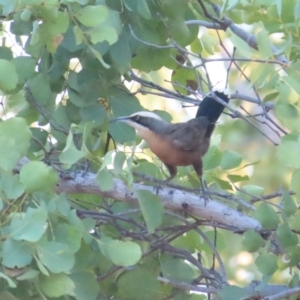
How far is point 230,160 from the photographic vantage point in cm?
212

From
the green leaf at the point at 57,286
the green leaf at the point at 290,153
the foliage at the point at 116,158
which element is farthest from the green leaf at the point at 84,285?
the green leaf at the point at 290,153

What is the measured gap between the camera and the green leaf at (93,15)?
1.46 metres

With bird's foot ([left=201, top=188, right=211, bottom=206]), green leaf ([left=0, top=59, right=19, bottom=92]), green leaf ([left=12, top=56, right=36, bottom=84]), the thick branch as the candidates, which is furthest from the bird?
green leaf ([left=0, top=59, right=19, bottom=92])

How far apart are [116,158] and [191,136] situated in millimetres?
1028

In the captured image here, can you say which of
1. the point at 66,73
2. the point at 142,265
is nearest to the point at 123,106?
the point at 66,73

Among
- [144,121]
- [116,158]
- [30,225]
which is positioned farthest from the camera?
[144,121]

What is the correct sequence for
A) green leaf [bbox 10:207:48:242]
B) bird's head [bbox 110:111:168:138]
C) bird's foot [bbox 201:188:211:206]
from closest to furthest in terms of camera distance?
green leaf [bbox 10:207:48:242] < bird's foot [bbox 201:188:211:206] < bird's head [bbox 110:111:168:138]

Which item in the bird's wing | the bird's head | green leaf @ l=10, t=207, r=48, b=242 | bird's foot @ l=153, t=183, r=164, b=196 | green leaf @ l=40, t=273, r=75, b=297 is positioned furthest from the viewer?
the bird's wing

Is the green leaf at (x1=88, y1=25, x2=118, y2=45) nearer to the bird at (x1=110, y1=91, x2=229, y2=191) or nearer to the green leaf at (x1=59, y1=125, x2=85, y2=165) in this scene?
the green leaf at (x1=59, y1=125, x2=85, y2=165)

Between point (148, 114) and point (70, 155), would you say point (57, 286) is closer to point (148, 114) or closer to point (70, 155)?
point (70, 155)

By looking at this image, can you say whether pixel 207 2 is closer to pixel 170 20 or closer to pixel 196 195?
pixel 170 20

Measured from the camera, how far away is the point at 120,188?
179 centimetres

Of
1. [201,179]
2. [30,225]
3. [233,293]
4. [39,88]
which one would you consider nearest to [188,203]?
[201,179]

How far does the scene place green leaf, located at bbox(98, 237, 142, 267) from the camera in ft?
4.46
